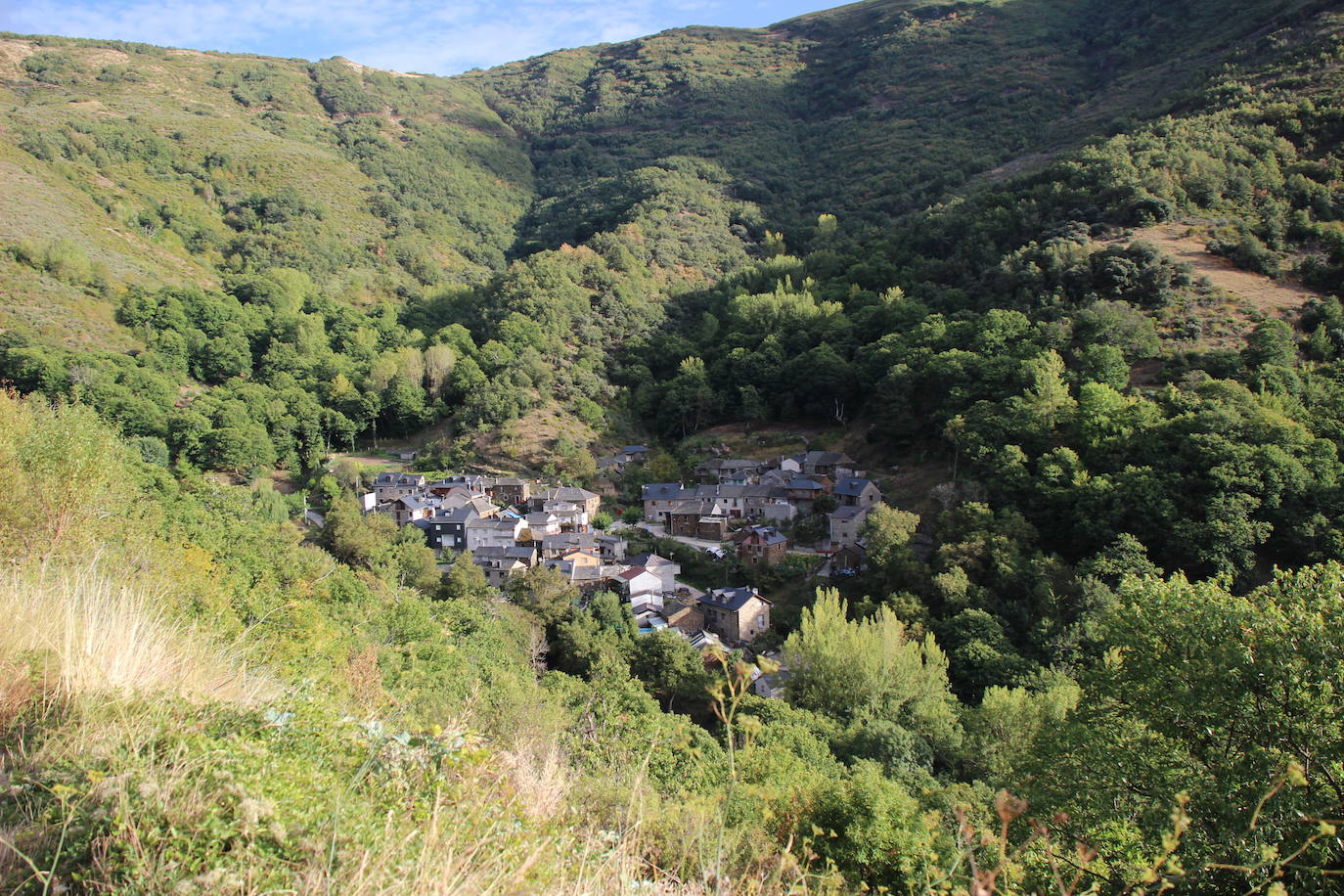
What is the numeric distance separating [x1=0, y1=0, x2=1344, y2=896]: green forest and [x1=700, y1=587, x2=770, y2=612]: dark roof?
4.30ft

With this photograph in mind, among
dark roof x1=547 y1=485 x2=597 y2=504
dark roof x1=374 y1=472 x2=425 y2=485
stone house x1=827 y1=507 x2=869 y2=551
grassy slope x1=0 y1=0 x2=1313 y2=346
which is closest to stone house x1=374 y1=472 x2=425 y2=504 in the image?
dark roof x1=374 y1=472 x2=425 y2=485

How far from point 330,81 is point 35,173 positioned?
134 feet

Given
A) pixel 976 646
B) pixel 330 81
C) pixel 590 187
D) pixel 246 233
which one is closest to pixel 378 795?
pixel 976 646

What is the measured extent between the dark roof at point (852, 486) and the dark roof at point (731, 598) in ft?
20.0

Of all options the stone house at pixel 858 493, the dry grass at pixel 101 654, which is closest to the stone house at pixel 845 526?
the stone house at pixel 858 493

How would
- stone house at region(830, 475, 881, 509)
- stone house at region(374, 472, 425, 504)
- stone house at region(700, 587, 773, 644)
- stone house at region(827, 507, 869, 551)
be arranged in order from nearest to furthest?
stone house at region(700, 587, 773, 644) < stone house at region(827, 507, 869, 551) < stone house at region(830, 475, 881, 509) < stone house at region(374, 472, 425, 504)

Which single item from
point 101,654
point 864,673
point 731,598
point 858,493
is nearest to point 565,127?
point 858,493

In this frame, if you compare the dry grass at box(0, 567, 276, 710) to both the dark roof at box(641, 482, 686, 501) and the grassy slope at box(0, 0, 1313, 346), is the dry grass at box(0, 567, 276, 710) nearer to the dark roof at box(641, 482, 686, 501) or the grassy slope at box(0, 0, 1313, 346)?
the dark roof at box(641, 482, 686, 501)

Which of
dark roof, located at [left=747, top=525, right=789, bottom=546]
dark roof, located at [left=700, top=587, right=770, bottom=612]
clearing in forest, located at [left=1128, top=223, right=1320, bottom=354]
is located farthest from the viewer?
clearing in forest, located at [left=1128, top=223, right=1320, bottom=354]

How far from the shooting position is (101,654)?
4.08m

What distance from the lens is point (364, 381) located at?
3712 cm

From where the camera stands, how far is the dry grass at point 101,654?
12.8 ft

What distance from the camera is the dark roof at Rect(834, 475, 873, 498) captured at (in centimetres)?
2586

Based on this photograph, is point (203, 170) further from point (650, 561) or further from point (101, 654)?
point (101, 654)
